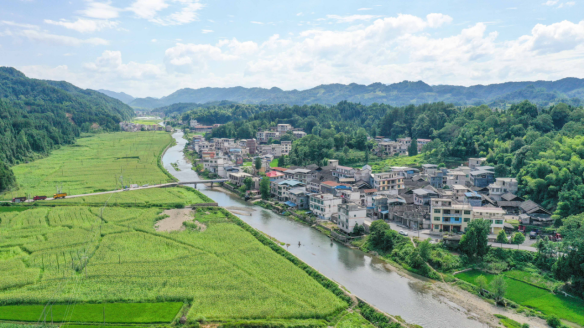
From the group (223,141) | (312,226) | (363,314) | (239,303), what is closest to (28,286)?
(239,303)

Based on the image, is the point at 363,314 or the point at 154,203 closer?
the point at 363,314

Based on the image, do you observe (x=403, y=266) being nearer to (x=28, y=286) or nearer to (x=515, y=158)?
(x=28, y=286)

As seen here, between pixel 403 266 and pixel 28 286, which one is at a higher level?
pixel 28 286

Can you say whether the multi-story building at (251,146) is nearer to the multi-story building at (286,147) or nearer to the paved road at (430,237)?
the multi-story building at (286,147)

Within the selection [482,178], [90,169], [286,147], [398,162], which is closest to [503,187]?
[482,178]

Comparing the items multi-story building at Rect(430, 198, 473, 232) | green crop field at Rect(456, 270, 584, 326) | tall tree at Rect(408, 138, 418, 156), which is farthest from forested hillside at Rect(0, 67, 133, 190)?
tall tree at Rect(408, 138, 418, 156)

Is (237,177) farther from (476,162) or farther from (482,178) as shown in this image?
(476,162)

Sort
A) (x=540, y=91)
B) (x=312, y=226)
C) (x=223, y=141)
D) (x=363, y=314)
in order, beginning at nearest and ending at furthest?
(x=363, y=314) → (x=312, y=226) → (x=223, y=141) → (x=540, y=91)
